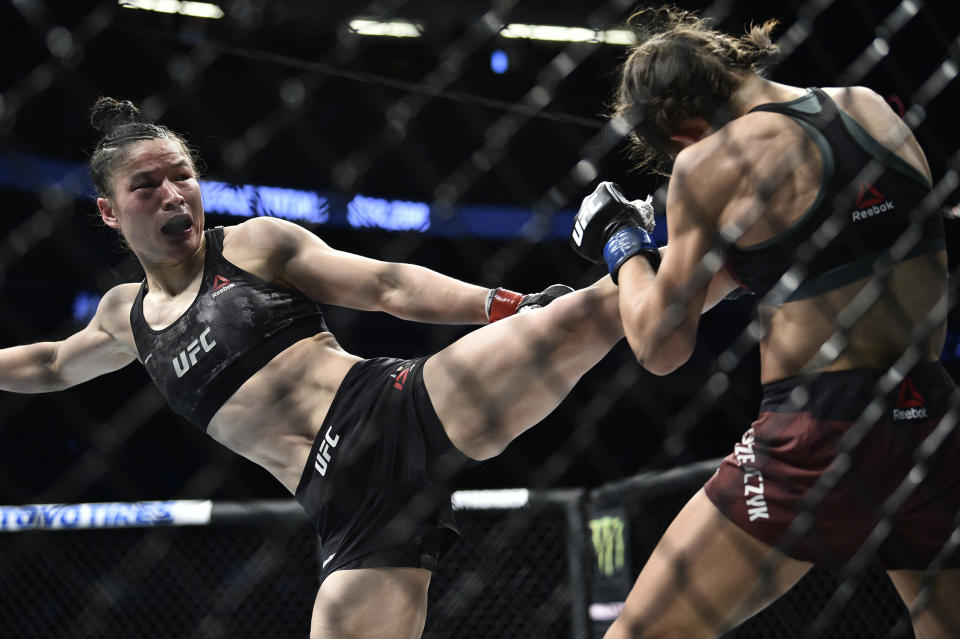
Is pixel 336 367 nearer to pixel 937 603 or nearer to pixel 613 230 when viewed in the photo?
pixel 613 230

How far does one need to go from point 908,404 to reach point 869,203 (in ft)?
0.93

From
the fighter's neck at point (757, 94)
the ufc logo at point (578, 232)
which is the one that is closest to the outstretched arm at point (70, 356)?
the ufc logo at point (578, 232)

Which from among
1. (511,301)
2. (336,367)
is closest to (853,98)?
(511,301)

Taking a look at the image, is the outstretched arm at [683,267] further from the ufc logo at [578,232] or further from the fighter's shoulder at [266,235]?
the fighter's shoulder at [266,235]

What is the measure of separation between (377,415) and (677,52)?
0.78 metres

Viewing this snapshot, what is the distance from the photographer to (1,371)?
1.95 metres

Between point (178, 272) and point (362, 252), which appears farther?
point (362, 252)

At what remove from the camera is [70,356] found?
1999mm

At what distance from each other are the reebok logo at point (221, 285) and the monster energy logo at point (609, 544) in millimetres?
1410

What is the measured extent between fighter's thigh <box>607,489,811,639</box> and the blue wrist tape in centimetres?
37

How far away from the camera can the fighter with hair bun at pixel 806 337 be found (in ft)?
4.25

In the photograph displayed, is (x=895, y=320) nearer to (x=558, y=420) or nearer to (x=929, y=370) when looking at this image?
(x=929, y=370)

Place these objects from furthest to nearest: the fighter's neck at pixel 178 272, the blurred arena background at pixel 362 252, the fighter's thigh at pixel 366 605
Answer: the blurred arena background at pixel 362 252 → the fighter's neck at pixel 178 272 → the fighter's thigh at pixel 366 605

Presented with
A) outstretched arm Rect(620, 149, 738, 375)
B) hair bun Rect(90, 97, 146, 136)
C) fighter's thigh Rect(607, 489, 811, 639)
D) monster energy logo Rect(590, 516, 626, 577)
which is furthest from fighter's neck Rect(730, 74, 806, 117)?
monster energy logo Rect(590, 516, 626, 577)
